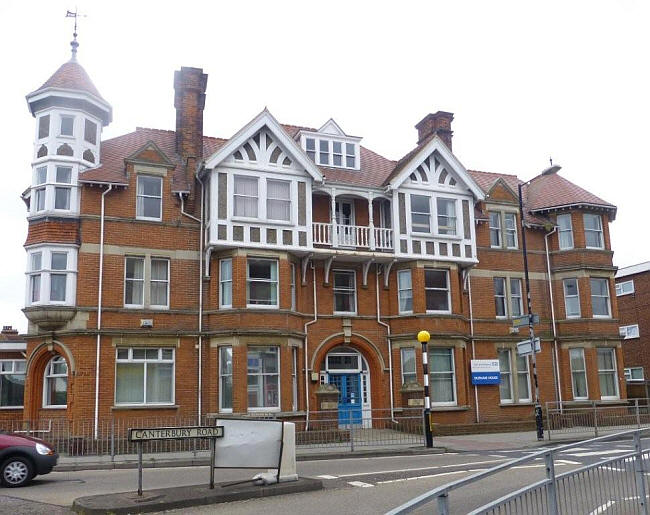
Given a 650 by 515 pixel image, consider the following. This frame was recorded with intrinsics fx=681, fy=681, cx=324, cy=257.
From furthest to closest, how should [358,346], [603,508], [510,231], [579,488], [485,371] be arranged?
[510,231] → [485,371] → [358,346] → [603,508] → [579,488]

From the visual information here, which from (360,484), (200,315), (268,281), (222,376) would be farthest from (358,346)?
(360,484)

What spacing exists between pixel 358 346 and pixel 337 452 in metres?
8.00

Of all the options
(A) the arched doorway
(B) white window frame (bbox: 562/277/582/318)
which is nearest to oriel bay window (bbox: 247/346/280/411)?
(A) the arched doorway

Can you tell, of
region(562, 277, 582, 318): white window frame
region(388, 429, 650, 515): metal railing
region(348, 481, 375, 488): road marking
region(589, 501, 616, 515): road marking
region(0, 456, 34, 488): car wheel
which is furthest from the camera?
region(562, 277, 582, 318): white window frame

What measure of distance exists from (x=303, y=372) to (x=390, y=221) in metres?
7.34

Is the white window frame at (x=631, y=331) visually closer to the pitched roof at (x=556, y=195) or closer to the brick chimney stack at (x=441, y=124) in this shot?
the pitched roof at (x=556, y=195)

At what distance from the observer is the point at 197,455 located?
19.6 metres

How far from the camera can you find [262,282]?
25.0 m

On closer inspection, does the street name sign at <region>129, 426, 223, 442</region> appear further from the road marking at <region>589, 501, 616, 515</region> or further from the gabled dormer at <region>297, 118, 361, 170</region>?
the gabled dormer at <region>297, 118, 361, 170</region>

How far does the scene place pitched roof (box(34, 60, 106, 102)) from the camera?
24797 millimetres

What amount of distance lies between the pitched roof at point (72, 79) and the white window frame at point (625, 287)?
3243 cm

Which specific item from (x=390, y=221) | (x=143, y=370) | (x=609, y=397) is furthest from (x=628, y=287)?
(x=143, y=370)

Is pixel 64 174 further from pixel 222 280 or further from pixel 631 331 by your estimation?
pixel 631 331

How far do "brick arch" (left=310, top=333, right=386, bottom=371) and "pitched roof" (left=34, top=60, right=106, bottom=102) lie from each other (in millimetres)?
12688
